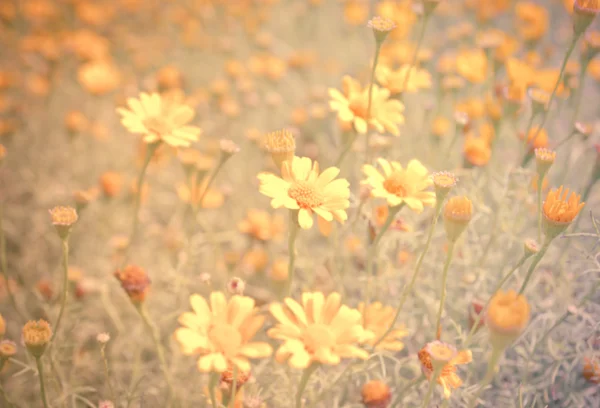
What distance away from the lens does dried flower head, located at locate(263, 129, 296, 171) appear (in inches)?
34.9

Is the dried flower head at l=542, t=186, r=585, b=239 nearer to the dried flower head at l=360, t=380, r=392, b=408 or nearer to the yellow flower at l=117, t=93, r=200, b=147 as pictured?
the dried flower head at l=360, t=380, r=392, b=408

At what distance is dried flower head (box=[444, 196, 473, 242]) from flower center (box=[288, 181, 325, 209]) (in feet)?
0.68

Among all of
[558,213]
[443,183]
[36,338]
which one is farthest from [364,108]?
[36,338]

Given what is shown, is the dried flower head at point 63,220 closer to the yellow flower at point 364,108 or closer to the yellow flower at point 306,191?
the yellow flower at point 306,191

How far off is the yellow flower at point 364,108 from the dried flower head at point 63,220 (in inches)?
20.7

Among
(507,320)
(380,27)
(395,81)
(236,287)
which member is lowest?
(236,287)

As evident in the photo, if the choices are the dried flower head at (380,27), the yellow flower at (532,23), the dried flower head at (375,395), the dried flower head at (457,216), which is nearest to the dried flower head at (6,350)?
the dried flower head at (375,395)

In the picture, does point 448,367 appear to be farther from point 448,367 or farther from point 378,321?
point 378,321

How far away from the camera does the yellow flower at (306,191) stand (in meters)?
0.81

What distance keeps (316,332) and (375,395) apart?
0.93 ft

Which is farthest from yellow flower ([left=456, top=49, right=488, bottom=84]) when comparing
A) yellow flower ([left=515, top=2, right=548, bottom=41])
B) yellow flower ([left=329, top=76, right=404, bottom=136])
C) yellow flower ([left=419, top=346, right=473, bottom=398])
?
yellow flower ([left=419, top=346, right=473, bottom=398])

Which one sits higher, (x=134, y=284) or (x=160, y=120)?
(x=160, y=120)

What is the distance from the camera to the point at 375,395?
0.93 meters

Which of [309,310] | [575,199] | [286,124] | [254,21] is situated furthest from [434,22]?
[309,310]
